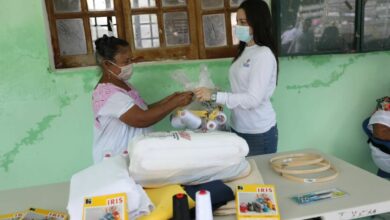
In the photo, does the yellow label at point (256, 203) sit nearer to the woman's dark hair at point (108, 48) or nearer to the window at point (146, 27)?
the woman's dark hair at point (108, 48)

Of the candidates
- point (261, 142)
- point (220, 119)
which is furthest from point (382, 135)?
point (220, 119)

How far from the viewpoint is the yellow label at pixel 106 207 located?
1.01m

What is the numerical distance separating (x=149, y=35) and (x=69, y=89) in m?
0.62

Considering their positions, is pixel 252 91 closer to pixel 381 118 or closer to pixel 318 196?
pixel 318 196

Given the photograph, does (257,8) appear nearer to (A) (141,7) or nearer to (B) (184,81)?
(B) (184,81)

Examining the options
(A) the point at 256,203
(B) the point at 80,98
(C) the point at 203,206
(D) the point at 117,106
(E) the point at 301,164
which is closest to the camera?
(C) the point at 203,206

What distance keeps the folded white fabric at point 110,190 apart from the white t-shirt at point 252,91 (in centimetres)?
72

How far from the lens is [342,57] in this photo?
262cm

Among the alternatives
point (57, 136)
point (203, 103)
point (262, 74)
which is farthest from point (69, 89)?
point (262, 74)

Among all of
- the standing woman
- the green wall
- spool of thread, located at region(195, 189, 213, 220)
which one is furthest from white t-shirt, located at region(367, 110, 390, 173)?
spool of thread, located at region(195, 189, 213, 220)

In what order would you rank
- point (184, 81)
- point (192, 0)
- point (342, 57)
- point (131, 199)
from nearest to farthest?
1. point (131, 199)
2. point (184, 81)
3. point (192, 0)
4. point (342, 57)

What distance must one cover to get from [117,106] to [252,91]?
65 cm

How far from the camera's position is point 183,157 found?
1.20m

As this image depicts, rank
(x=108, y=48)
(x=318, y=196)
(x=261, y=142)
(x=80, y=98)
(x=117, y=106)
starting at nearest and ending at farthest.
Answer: (x=318, y=196) → (x=117, y=106) → (x=108, y=48) → (x=261, y=142) → (x=80, y=98)
